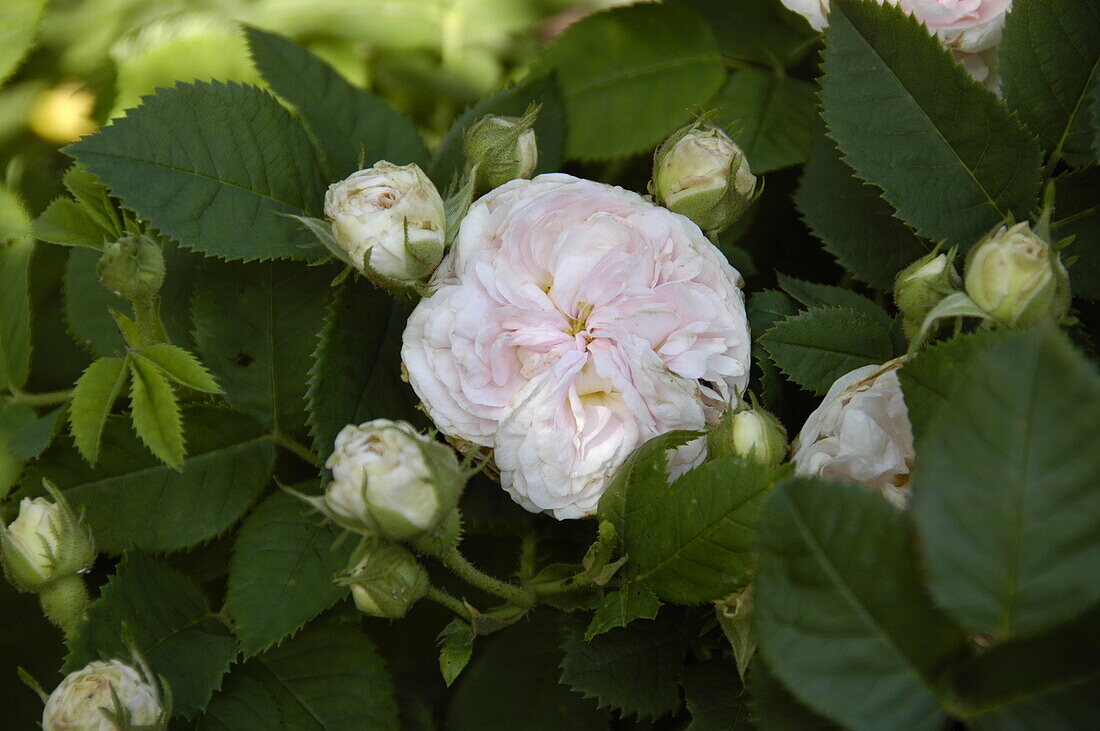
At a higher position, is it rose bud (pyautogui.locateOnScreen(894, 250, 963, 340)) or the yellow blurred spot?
rose bud (pyautogui.locateOnScreen(894, 250, 963, 340))

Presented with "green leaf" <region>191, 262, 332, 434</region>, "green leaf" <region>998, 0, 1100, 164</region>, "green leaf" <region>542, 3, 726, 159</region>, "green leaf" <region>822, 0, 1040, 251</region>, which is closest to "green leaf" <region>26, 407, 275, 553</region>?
"green leaf" <region>191, 262, 332, 434</region>

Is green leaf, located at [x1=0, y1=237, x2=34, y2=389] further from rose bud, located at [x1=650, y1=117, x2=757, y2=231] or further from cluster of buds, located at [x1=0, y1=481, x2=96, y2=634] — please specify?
rose bud, located at [x1=650, y1=117, x2=757, y2=231]

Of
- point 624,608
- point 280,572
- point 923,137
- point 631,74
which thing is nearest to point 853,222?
point 923,137

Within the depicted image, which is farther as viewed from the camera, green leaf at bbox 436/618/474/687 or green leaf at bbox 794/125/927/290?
green leaf at bbox 794/125/927/290

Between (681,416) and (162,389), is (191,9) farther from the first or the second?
(681,416)

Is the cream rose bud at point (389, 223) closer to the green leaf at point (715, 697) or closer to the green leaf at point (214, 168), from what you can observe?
the green leaf at point (214, 168)

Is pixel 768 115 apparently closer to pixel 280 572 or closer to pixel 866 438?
pixel 866 438
